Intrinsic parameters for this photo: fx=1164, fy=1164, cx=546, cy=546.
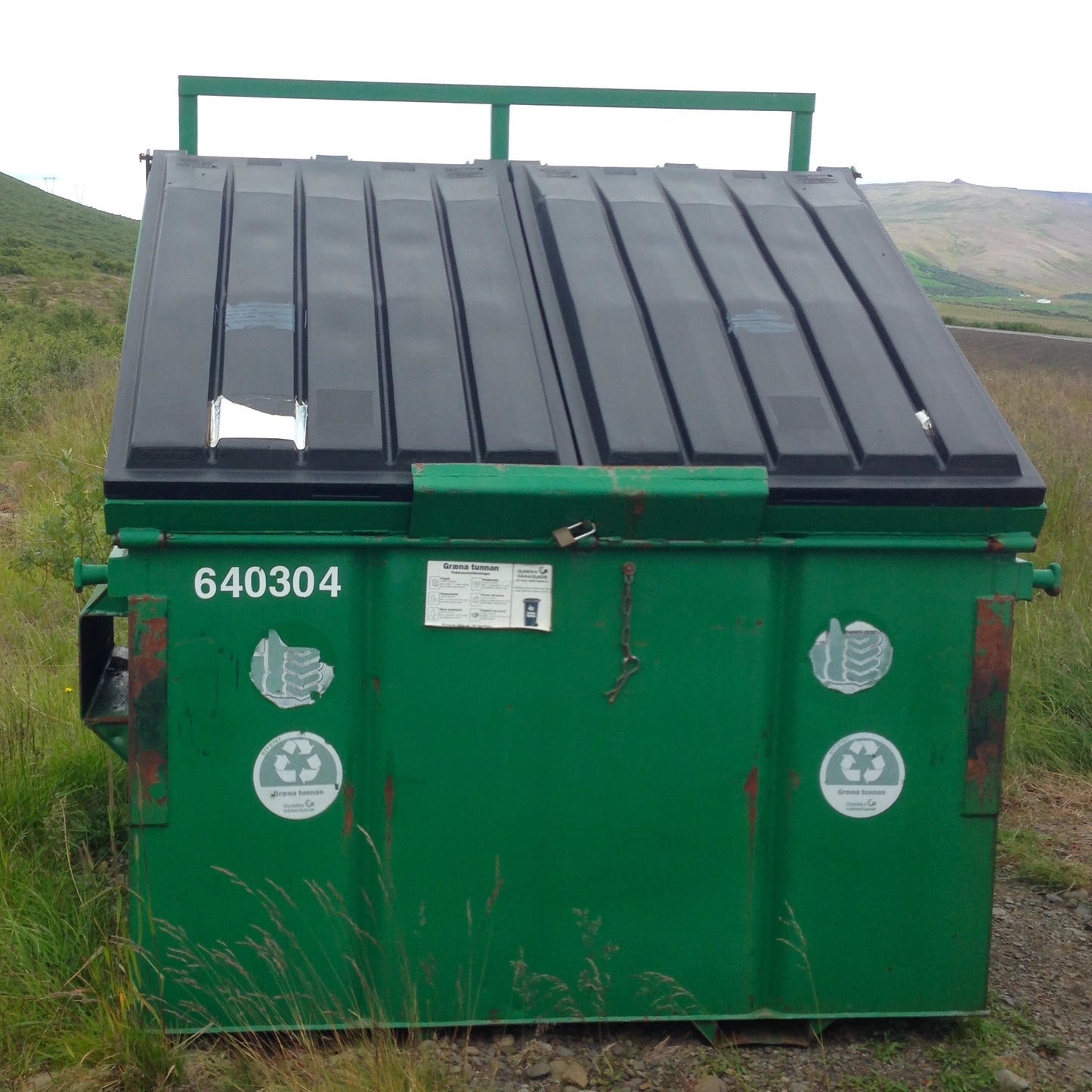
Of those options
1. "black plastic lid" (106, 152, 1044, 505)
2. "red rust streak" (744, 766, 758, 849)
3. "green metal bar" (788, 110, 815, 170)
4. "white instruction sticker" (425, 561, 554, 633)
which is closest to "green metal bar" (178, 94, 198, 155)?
"black plastic lid" (106, 152, 1044, 505)

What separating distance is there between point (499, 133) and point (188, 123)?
35.3 inches

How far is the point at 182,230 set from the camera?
292 cm

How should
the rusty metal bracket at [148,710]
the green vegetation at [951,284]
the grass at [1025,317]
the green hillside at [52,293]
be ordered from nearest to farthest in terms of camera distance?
the rusty metal bracket at [148,710]
the green hillside at [52,293]
the grass at [1025,317]
the green vegetation at [951,284]

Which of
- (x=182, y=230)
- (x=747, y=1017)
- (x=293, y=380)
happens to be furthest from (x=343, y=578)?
(x=747, y=1017)

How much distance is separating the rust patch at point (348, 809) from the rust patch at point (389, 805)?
0.07 metres

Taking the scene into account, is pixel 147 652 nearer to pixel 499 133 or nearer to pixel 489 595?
pixel 489 595

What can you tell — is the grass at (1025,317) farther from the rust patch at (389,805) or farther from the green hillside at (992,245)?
the rust patch at (389,805)

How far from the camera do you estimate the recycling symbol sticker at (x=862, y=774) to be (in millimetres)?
2617

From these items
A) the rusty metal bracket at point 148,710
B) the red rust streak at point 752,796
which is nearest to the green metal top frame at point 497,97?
the rusty metal bracket at point 148,710

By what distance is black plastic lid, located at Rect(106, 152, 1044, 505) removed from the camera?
252 cm

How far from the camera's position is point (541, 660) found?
253cm

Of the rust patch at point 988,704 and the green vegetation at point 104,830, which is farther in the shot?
the rust patch at point 988,704

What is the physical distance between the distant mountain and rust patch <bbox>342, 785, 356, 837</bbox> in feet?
329

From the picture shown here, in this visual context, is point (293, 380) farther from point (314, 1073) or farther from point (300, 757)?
point (314, 1073)
